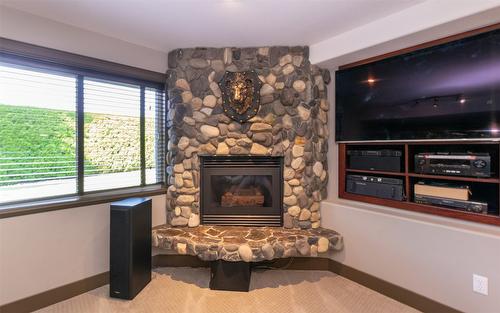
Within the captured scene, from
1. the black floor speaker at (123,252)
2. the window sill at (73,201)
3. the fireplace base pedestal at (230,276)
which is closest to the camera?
the window sill at (73,201)

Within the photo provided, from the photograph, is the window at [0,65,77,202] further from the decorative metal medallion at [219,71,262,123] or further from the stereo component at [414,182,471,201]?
the stereo component at [414,182,471,201]

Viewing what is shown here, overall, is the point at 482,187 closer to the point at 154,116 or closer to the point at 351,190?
the point at 351,190

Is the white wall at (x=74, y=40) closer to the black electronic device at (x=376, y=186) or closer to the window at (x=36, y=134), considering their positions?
the window at (x=36, y=134)

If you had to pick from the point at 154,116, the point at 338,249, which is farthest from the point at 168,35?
the point at 338,249

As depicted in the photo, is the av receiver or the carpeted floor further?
the carpeted floor

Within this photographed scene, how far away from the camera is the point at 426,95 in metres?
2.12

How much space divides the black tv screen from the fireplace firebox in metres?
0.84

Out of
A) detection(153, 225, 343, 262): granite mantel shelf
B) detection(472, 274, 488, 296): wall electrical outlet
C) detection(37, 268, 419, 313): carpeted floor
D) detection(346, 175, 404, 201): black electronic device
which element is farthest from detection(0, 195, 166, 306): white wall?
detection(472, 274, 488, 296): wall electrical outlet

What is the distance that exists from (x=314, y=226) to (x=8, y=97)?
9.61ft

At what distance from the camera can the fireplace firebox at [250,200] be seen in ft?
8.97

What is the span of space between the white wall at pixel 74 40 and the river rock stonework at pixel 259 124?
0.89 feet

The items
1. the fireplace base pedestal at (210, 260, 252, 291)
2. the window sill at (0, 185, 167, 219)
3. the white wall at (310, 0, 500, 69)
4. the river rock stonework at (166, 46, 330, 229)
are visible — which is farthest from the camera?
the river rock stonework at (166, 46, 330, 229)

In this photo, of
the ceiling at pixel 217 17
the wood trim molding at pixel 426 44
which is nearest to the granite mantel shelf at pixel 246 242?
the wood trim molding at pixel 426 44

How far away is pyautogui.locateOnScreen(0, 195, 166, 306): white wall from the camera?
74.5 inches
